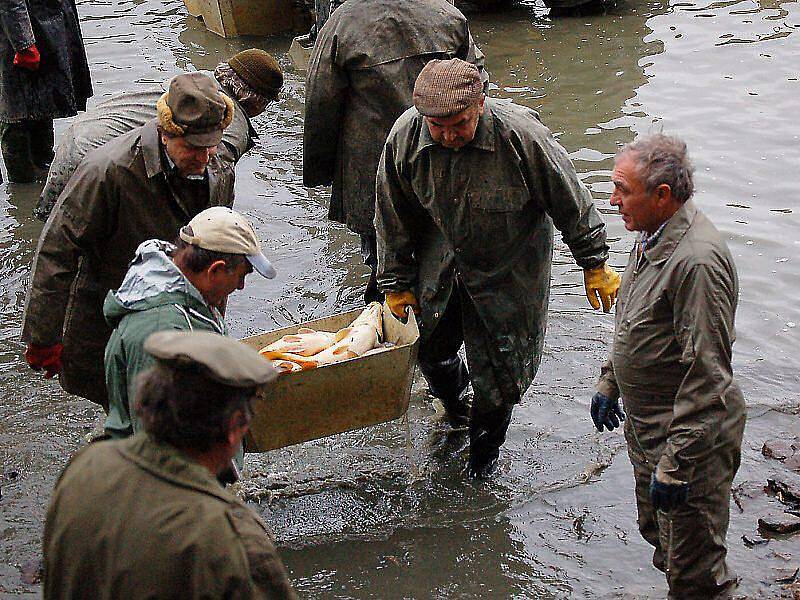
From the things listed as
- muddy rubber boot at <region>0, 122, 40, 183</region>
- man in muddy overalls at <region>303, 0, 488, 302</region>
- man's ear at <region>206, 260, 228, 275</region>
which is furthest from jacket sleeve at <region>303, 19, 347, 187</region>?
muddy rubber boot at <region>0, 122, 40, 183</region>

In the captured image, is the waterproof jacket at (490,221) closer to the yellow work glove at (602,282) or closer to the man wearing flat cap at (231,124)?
the yellow work glove at (602,282)

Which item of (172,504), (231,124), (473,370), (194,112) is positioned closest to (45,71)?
(231,124)

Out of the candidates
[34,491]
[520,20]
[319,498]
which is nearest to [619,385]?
[319,498]

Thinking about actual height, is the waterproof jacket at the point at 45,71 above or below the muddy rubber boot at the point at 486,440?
above

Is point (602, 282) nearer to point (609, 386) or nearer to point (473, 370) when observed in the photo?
point (609, 386)

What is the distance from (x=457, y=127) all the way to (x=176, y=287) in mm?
1662

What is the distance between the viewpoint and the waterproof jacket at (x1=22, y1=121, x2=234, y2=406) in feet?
15.2

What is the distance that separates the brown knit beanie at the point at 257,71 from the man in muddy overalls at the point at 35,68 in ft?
12.5

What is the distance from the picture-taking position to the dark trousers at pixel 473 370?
533 centimetres

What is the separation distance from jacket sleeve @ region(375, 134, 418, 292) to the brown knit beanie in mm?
702

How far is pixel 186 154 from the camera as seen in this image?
4582mm

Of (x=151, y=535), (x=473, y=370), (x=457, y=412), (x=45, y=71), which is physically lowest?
(x=457, y=412)

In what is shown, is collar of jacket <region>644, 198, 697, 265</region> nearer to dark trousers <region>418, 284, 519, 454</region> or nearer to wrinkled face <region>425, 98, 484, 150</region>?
wrinkled face <region>425, 98, 484, 150</region>

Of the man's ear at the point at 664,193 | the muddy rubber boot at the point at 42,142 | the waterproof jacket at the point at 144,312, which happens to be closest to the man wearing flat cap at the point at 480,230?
the man's ear at the point at 664,193
